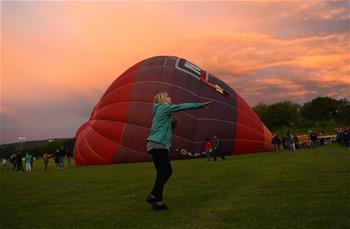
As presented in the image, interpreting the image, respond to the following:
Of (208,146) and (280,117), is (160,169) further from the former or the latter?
(280,117)

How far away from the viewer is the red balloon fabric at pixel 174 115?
95.4ft

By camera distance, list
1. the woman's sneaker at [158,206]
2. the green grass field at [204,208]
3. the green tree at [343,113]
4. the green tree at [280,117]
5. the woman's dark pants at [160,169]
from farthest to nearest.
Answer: the green tree at [343,113]
the green tree at [280,117]
the woman's dark pants at [160,169]
the woman's sneaker at [158,206]
the green grass field at [204,208]

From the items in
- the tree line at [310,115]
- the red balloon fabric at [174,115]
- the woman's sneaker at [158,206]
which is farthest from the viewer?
the tree line at [310,115]

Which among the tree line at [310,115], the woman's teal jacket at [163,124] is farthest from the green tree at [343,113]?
the woman's teal jacket at [163,124]

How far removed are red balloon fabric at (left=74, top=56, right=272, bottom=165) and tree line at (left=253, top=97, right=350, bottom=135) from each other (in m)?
64.5

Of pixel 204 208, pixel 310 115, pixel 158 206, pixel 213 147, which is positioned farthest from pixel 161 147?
pixel 310 115

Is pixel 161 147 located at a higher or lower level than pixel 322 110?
lower

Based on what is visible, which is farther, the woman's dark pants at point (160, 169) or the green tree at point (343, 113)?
the green tree at point (343, 113)

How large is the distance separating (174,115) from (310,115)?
8010 centimetres

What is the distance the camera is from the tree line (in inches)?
3735

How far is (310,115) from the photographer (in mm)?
101188

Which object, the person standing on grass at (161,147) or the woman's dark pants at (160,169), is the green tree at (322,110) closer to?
the person standing on grass at (161,147)

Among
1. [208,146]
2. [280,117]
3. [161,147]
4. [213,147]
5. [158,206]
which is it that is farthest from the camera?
[280,117]

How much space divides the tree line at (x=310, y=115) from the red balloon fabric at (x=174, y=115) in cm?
6445
